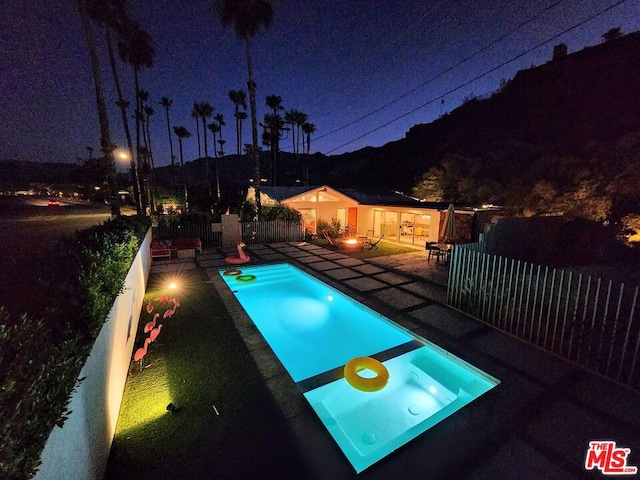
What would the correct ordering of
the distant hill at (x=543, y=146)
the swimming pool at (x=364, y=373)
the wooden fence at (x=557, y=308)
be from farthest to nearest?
the distant hill at (x=543, y=146) < the wooden fence at (x=557, y=308) < the swimming pool at (x=364, y=373)

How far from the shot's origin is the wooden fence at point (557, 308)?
4.64 metres

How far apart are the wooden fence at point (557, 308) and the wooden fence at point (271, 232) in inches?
468

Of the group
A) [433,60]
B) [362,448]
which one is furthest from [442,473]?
[433,60]

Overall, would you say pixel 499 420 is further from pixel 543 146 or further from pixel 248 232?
pixel 543 146

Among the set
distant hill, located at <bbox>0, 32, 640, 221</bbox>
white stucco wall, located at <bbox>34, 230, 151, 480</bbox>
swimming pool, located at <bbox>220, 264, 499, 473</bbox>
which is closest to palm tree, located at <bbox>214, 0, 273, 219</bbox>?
swimming pool, located at <bbox>220, 264, 499, 473</bbox>

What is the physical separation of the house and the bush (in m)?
15.2

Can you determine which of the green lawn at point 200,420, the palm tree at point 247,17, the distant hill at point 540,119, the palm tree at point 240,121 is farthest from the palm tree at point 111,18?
the distant hill at point 540,119

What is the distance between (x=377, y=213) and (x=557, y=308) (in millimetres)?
14539

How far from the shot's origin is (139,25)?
1852cm

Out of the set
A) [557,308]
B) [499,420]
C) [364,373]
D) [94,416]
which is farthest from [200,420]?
[557,308]

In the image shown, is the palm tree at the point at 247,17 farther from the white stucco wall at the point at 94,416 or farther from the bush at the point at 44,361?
the white stucco wall at the point at 94,416

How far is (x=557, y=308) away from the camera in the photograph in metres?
5.39

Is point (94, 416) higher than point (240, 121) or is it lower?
lower

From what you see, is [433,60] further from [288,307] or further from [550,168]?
[550,168]
